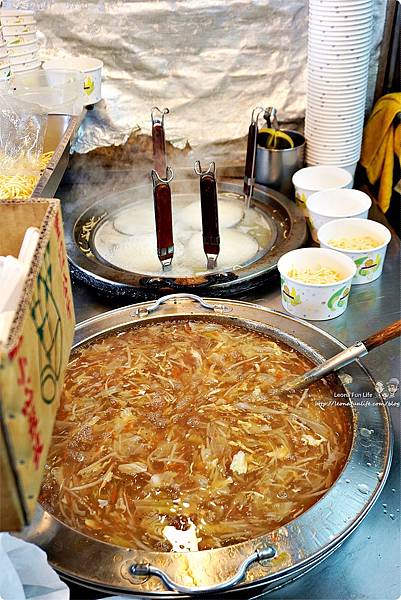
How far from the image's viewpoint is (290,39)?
8.67ft

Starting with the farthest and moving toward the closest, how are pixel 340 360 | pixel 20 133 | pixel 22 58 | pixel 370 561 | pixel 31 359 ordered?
pixel 22 58, pixel 20 133, pixel 340 360, pixel 370 561, pixel 31 359

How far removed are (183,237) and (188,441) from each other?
3.62ft

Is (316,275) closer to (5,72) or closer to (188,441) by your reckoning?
(188,441)

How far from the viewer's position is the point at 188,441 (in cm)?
139

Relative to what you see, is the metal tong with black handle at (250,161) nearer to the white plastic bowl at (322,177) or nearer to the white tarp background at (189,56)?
the white plastic bowl at (322,177)

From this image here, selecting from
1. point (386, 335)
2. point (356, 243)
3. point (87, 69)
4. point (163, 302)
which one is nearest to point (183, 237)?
point (163, 302)

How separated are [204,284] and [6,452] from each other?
1372 mm

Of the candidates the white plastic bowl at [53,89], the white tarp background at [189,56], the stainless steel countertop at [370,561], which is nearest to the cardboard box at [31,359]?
the stainless steel countertop at [370,561]

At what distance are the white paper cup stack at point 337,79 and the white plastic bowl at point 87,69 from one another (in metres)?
0.90

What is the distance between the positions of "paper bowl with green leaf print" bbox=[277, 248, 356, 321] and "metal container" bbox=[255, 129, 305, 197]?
2.21ft

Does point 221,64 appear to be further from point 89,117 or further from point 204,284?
point 204,284

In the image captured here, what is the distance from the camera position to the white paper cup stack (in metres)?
2.27

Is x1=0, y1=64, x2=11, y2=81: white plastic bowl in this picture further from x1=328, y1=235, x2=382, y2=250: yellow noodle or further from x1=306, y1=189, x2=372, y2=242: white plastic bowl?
x1=328, y1=235, x2=382, y2=250: yellow noodle

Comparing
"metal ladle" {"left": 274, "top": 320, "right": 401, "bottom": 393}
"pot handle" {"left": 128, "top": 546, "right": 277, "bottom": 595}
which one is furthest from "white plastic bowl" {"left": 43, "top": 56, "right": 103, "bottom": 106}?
"pot handle" {"left": 128, "top": 546, "right": 277, "bottom": 595}
